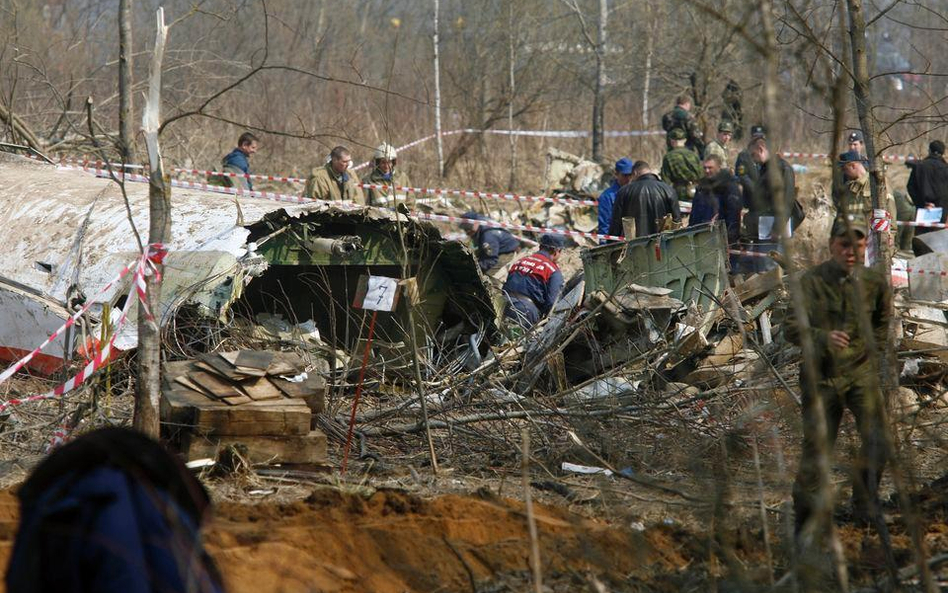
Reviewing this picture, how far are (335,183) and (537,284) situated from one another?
2.80 metres

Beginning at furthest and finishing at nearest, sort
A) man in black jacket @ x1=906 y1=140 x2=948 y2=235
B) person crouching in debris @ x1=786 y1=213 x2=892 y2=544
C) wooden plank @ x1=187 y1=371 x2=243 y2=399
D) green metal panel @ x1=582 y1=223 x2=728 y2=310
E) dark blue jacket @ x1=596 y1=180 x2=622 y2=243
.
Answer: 1. man in black jacket @ x1=906 y1=140 x2=948 y2=235
2. dark blue jacket @ x1=596 y1=180 x2=622 y2=243
3. green metal panel @ x1=582 y1=223 x2=728 y2=310
4. wooden plank @ x1=187 y1=371 x2=243 y2=399
5. person crouching in debris @ x1=786 y1=213 x2=892 y2=544

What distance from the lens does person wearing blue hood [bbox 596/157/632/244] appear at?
14.3 metres

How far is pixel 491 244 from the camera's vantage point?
49.7 feet

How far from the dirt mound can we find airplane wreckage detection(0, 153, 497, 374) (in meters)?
1.98

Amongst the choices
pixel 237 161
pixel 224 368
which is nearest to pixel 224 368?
pixel 224 368

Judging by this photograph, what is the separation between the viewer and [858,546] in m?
5.75

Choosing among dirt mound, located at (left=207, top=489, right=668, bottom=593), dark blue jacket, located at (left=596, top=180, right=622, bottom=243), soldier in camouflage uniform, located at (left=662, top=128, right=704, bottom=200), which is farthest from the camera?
soldier in camouflage uniform, located at (left=662, top=128, right=704, bottom=200)

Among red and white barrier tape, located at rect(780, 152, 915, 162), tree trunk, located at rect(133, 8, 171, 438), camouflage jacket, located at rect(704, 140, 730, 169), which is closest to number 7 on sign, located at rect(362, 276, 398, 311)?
tree trunk, located at rect(133, 8, 171, 438)

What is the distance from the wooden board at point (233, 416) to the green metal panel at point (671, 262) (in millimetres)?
4193

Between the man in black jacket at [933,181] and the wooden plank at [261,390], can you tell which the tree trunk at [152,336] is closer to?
the wooden plank at [261,390]

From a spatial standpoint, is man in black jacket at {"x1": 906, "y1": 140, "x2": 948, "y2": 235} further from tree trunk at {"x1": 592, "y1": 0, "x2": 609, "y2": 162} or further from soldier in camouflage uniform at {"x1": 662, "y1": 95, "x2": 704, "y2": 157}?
tree trunk at {"x1": 592, "y1": 0, "x2": 609, "y2": 162}

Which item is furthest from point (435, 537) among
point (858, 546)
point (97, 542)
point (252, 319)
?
point (252, 319)

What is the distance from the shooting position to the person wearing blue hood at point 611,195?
14.3m

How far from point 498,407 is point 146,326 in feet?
8.70
